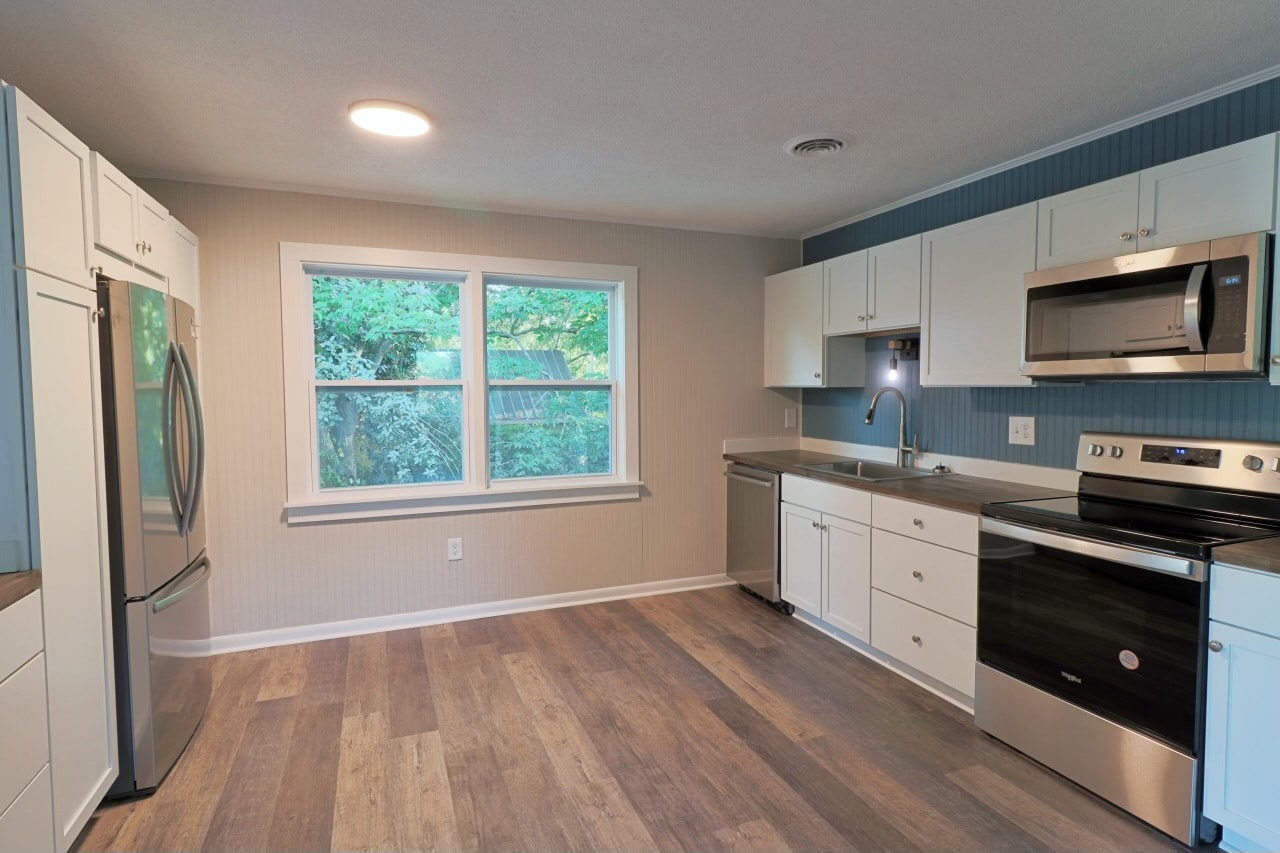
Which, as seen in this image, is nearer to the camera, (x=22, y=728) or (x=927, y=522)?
(x=22, y=728)

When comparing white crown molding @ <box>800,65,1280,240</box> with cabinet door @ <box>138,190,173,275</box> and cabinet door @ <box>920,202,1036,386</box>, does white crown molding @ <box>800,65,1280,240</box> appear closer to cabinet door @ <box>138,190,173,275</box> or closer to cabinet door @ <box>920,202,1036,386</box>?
cabinet door @ <box>920,202,1036,386</box>

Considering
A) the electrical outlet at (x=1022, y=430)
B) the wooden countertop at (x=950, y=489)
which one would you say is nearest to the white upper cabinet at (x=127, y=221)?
the wooden countertop at (x=950, y=489)

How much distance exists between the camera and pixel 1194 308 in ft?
6.43

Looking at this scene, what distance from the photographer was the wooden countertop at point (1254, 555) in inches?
64.3

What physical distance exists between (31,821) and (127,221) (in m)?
1.73

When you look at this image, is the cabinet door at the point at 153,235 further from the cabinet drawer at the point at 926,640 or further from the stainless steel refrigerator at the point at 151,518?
the cabinet drawer at the point at 926,640

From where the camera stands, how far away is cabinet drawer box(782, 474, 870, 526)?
118 inches

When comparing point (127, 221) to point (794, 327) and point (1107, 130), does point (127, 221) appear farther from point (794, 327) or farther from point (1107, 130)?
point (1107, 130)

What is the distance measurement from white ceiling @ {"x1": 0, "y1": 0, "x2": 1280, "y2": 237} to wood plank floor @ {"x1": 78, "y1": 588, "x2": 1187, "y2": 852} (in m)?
2.27

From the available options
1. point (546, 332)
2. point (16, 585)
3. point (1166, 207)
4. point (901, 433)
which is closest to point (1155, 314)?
point (1166, 207)

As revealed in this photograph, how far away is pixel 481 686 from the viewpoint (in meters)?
2.84

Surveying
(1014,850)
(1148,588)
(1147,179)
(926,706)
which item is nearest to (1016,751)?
(926,706)

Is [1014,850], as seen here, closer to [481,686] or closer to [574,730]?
[574,730]

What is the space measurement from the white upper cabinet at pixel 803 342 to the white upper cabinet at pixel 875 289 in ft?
0.37
